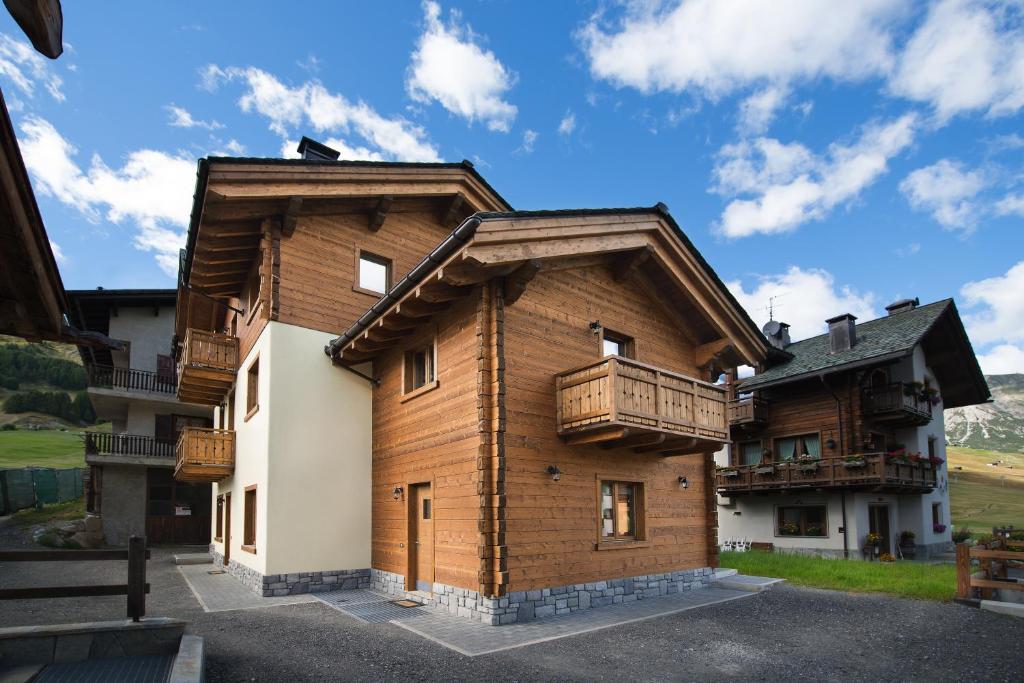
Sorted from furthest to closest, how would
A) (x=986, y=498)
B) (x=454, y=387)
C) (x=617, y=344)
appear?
(x=986, y=498)
(x=617, y=344)
(x=454, y=387)

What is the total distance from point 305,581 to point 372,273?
7367 mm

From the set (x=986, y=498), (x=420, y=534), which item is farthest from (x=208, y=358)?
(x=986, y=498)

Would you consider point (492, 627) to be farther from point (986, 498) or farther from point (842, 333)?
point (986, 498)

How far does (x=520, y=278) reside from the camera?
35.2 ft

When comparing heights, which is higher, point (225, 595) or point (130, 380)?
point (130, 380)

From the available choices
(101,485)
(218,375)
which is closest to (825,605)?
(218,375)

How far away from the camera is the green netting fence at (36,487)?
90.5 ft

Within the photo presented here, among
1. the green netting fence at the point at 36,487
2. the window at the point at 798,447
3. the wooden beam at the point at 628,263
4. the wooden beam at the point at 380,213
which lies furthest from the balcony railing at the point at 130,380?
the window at the point at 798,447

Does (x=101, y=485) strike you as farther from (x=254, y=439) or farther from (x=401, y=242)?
(x=401, y=242)

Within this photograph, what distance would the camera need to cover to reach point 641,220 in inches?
503

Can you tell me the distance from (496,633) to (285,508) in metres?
5.85

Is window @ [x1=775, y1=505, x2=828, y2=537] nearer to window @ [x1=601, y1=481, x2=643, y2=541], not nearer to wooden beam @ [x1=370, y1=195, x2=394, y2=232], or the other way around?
window @ [x1=601, y1=481, x2=643, y2=541]

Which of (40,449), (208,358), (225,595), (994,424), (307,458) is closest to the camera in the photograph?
(225,595)

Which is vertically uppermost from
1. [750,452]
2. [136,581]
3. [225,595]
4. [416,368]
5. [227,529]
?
[416,368]
